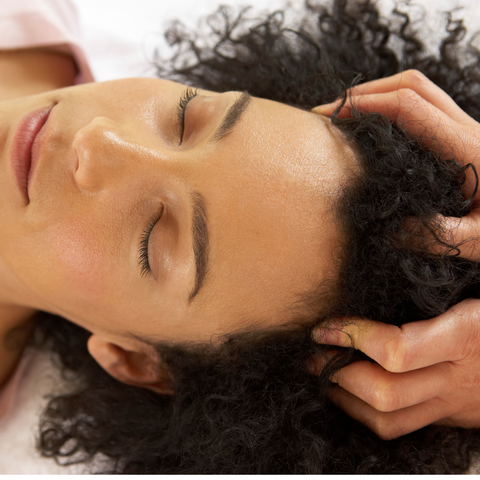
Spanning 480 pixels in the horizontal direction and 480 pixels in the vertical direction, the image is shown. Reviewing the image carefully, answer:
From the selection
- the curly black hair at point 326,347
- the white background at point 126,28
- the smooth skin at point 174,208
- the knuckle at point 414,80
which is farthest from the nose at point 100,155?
the white background at point 126,28

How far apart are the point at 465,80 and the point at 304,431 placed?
1.02m

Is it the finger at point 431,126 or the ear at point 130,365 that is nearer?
the finger at point 431,126

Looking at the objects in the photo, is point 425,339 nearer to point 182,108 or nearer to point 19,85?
point 182,108

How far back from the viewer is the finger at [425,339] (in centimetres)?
86

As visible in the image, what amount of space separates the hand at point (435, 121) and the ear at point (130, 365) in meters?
0.77

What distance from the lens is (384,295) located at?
0.92m

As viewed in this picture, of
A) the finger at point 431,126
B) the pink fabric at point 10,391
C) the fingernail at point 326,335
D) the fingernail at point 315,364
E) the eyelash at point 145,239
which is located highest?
the finger at point 431,126

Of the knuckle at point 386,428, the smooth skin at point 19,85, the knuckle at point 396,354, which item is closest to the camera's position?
the knuckle at point 396,354

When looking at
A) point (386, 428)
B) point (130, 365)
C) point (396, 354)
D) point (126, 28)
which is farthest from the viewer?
point (126, 28)

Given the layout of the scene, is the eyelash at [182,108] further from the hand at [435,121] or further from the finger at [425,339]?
the finger at [425,339]

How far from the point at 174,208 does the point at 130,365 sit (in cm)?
51

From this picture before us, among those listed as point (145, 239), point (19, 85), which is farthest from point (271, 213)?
point (19, 85)

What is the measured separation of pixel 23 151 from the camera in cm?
95

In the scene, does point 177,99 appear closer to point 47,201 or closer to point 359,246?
point 47,201
